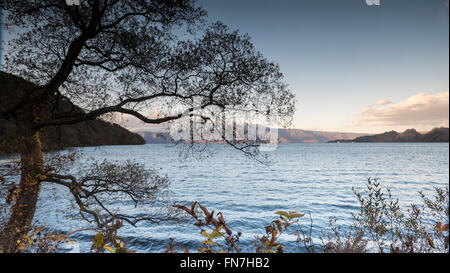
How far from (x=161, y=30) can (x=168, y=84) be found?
146 cm

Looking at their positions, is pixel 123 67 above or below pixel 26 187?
above

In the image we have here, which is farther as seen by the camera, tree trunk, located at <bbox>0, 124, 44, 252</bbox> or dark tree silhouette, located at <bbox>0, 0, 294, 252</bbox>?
dark tree silhouette, located at <bbox>0, 0, 294, 252</bbox>

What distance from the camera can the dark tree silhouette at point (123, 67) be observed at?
6445 millimetres

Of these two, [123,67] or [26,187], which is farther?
[123,67]

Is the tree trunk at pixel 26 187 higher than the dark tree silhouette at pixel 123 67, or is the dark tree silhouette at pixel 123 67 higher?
the dark tree silhouette at pixel 123 67

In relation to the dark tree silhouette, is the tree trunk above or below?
below

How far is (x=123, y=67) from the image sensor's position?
23.9 feet

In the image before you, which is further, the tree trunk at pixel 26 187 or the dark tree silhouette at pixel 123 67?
the dark tree silhouette at pixel 123 67

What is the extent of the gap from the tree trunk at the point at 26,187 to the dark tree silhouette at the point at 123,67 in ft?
0.09

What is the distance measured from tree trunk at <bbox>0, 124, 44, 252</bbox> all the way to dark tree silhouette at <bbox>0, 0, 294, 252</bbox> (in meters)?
0.03

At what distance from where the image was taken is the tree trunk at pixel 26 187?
5723 millimetres

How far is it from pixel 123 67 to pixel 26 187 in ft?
12.8

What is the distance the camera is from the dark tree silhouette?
645 centimetres
